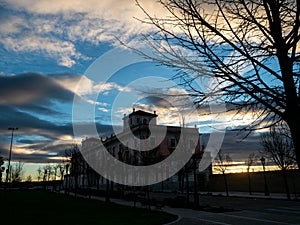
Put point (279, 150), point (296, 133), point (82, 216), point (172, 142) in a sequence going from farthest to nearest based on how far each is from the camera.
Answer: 1. point (172, 142)
2. point (279, 150)
3. point (82, 216)
4. point (296, 133)

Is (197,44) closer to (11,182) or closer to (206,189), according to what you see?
(206,189)

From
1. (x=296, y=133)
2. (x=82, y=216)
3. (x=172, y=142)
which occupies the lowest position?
(x=82, y=216)

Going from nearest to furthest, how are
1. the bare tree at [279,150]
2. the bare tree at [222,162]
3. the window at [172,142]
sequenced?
1. the bare tree at [279,150]
2. the bare tree at [222,162]
3. the window at [172,142]

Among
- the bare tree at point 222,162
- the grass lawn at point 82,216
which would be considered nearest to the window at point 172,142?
the bare tree at point 222,162

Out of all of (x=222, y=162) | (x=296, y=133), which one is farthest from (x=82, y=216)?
(x=222, y=162)

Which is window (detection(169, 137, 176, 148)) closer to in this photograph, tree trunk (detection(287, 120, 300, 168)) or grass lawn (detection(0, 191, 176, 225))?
grass lawn (detection(0, 191, 176, 225))

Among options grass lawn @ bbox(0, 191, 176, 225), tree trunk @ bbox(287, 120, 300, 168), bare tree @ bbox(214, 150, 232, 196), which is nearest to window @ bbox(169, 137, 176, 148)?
bare tree @ bbox(214, 150, 232, 196)

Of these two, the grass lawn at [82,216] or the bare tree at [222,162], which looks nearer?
the grass lawn at [82,216]

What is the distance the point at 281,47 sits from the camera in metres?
3.69

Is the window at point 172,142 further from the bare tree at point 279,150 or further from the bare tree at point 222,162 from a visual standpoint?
the bare tree at point 279,150

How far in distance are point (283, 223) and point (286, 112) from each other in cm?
1157

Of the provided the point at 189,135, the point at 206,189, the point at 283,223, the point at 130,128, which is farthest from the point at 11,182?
the point at 283,223

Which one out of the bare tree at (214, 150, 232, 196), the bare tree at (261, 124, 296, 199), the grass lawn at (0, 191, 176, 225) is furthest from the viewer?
the bare tree at (214, 150, 232, 196)

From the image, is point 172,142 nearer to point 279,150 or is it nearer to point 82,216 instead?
point 279,150
